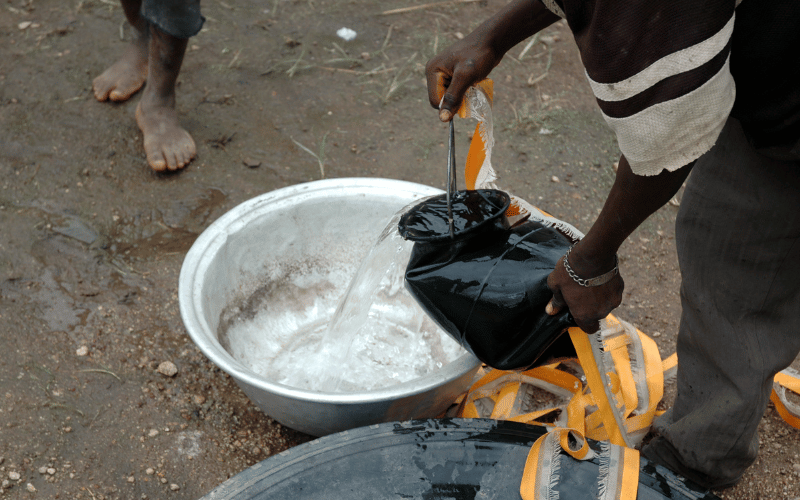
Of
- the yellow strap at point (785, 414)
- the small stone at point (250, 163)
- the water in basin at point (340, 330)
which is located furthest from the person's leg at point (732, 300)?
the small stone at point (250, 163)

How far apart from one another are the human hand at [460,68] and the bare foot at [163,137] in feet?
5.00

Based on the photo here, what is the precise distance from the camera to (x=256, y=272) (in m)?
1.85

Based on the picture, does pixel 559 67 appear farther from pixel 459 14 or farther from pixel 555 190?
pixel 555 190

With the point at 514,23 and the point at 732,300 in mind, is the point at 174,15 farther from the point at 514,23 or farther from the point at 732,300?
the point at 732,300

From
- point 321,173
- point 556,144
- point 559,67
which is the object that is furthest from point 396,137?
point 559,67

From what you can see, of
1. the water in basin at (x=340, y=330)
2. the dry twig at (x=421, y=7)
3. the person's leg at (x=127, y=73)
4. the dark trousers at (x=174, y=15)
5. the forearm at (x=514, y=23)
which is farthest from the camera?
the dry twig at (x=421, y=7)

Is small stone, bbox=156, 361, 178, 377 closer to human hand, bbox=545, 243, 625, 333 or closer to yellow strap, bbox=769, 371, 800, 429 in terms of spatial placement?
human hand, bbox=545, 243, 625, 333

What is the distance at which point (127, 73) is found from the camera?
289 centimetres

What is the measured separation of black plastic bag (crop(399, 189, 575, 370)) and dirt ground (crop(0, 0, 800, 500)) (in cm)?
72

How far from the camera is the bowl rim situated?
4.30ft

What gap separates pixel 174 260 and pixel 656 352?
1.64 m

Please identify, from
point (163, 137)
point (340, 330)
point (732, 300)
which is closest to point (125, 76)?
point (163, 137)

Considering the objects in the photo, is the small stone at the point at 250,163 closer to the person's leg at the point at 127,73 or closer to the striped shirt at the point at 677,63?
the person's leg at the point at 127,73

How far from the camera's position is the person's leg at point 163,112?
8.12 ft
